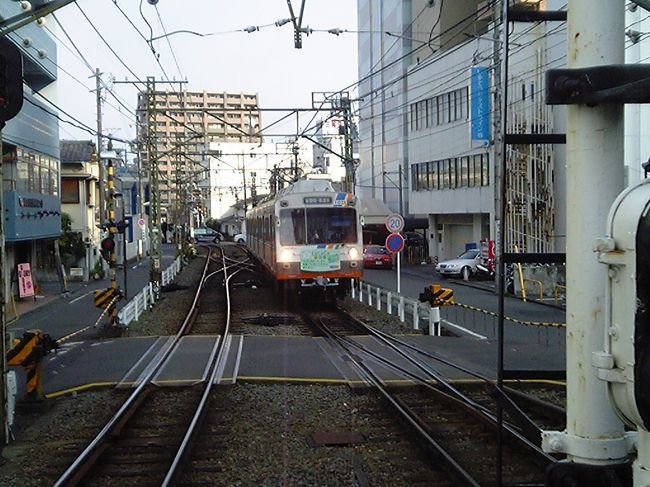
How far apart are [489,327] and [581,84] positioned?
47.3ft

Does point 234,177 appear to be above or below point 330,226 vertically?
above

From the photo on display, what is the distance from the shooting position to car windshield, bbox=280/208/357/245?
63.5 feet

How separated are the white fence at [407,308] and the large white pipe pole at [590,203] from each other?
492 inches

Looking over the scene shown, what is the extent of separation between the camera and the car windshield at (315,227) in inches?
762

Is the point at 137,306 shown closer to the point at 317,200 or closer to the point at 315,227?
the point at 315,227

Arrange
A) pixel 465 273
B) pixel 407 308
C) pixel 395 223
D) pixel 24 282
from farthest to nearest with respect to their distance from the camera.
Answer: pixel 465 273
pixel 24 282
pixel 395 223
pixel 407 308

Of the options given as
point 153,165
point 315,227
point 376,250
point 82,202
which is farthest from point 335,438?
point 82,202

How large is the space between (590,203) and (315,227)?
17.0 metres

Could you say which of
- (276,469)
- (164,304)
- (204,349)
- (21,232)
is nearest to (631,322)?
(276,469)

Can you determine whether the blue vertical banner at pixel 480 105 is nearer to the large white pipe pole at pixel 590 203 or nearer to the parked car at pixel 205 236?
the large white pipe pole at pixel 590 203

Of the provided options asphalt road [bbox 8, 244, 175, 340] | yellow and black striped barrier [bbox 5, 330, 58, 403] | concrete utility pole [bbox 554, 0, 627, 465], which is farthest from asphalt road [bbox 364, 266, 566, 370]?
asphalt road [bbox 8, 244, 175, 340]

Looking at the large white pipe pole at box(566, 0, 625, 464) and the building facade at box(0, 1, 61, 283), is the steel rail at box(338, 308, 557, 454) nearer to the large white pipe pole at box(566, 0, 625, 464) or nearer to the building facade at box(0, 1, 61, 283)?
the large white pipe pole at box(566, 0, 625, 464)

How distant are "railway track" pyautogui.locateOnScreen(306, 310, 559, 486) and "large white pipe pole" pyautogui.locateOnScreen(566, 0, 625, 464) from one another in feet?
0.85

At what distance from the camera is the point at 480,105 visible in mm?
28875
